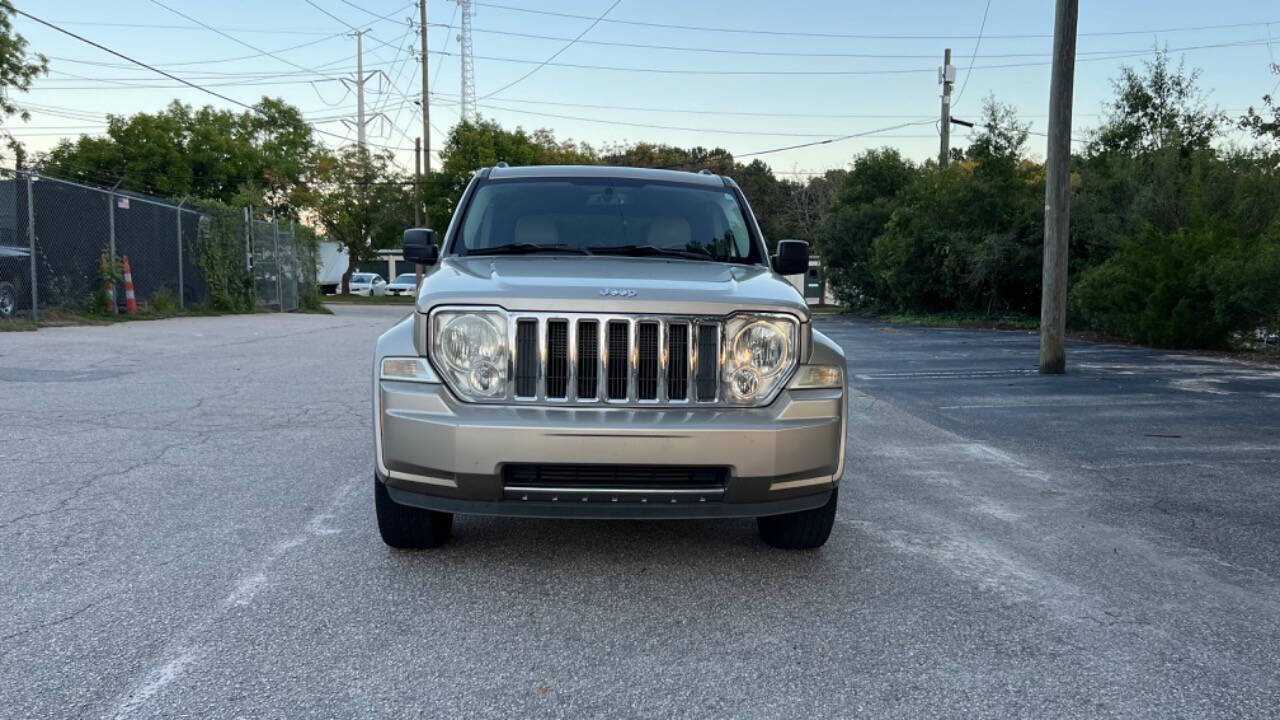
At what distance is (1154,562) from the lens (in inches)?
179

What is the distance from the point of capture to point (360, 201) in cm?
5556

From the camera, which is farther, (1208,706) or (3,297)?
(3,297)

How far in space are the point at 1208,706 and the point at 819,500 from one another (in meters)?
1.55

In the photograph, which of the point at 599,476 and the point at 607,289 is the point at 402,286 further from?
the point at 599,476

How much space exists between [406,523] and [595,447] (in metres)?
1.06

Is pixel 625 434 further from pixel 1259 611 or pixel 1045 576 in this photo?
pixel 1259 611

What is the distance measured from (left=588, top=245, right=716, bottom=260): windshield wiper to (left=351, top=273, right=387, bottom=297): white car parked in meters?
51.8

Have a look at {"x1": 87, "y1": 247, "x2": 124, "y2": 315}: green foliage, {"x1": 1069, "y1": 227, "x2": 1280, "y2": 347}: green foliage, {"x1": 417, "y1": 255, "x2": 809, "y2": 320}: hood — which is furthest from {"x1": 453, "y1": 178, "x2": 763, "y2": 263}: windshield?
{"x1": 87, "y1": 247, "x2": 124, "y2": 315}: green foliage

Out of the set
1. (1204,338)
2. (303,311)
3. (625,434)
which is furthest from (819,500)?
(303,311)

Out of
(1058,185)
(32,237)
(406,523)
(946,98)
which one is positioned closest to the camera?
(406,523)

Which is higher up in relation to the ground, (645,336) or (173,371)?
(645,336)

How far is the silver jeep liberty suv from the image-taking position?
380cm

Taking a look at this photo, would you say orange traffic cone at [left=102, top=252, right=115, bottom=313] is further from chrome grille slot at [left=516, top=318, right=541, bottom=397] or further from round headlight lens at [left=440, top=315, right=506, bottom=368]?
chrome grille slot at [left=516, top=318, right=541, bottom=397]

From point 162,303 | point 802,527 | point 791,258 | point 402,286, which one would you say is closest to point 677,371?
point 802,527
